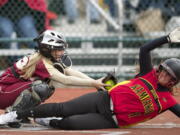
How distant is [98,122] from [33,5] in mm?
4129

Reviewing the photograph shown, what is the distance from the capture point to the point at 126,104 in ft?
19.1

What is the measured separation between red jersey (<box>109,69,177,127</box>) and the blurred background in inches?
150

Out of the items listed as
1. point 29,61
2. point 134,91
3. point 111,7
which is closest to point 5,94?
point 29,61

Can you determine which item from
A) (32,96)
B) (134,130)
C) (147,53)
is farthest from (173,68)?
(32,96)

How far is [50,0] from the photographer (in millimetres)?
10453

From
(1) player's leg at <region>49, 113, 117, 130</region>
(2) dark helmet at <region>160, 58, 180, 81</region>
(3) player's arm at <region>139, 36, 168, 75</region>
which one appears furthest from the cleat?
(2) dark helmet at <region>160, 58, 180, 81</region>

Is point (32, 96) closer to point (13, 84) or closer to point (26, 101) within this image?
point (26, 101)

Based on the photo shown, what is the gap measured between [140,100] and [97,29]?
5124 millimetres

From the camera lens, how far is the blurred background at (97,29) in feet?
31.6

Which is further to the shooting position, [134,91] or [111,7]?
[111,7]

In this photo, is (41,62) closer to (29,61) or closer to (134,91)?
(29,61)

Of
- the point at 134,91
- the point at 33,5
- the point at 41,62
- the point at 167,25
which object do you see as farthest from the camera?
the point at 167,25

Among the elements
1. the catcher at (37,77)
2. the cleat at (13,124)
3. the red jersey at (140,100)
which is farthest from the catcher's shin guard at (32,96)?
the red jersey at (140,100)

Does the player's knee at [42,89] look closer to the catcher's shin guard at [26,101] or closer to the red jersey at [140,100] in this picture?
the catcher's shin guard at [26,101]
